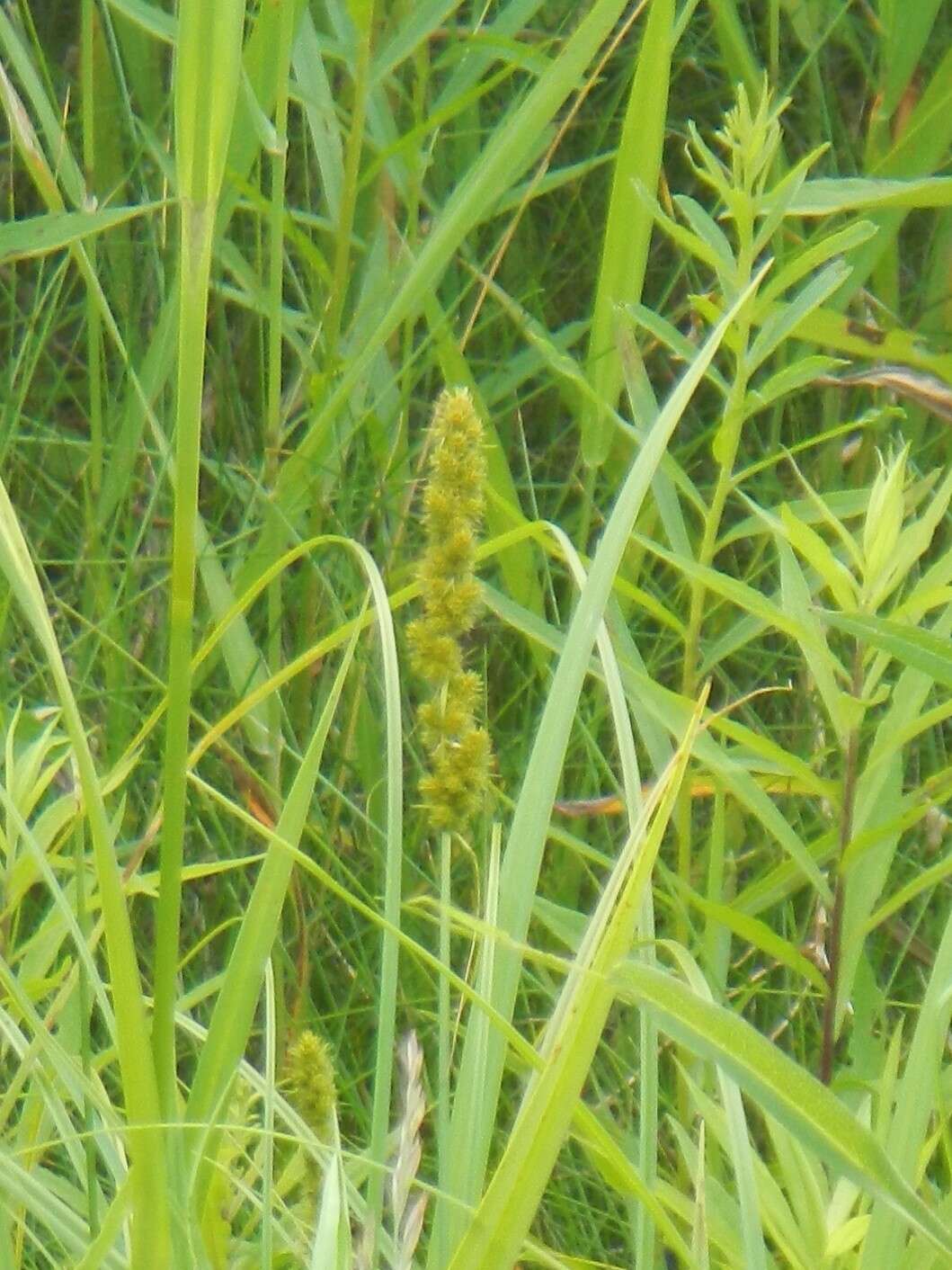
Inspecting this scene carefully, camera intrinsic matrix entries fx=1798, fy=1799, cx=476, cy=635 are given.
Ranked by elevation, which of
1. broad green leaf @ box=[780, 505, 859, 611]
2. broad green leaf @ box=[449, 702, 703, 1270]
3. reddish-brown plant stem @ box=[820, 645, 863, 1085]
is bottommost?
reddish-brown plant stem @ box=[820, 645, 863, 1085]

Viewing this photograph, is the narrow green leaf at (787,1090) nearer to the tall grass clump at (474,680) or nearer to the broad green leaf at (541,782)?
the tall grass clump at (474,680)

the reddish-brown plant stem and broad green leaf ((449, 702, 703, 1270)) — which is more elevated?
broad green leaf ((449, 702, 703, 1270))

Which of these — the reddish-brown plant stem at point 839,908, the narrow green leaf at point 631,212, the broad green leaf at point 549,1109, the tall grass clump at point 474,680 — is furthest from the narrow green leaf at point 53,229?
the broad green leaf at point 549,1109

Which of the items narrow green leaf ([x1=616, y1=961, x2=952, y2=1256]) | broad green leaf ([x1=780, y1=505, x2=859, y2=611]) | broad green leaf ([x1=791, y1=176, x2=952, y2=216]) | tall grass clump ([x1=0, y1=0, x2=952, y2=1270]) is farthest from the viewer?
broad green leaf ([x1=791, y1=176, x2=952, y2=216])

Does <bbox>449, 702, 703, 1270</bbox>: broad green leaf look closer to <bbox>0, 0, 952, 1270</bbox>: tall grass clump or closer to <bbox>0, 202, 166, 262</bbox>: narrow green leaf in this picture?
<bbox>0, 0, 952, 1270</bbox>: tall grass clump

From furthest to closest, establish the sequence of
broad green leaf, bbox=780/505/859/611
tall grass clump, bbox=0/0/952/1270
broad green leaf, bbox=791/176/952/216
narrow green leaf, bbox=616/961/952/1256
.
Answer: broad green leaf, bbox=791/176/952/216
broad green leaf, bbox=780/505/859/611
tall grass clump, bbox=0/0/952/1270
narrow green leaf, bbox=616/961/952/1256

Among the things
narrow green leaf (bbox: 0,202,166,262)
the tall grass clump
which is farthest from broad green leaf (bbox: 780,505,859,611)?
narrow green leaf (bbox: 0,202,166,262)

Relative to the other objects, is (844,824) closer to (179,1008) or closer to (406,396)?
(179,1008)

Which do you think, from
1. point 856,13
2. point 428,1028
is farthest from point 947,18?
point 428,1028

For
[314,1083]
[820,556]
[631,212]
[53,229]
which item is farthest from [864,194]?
[314,1083]
